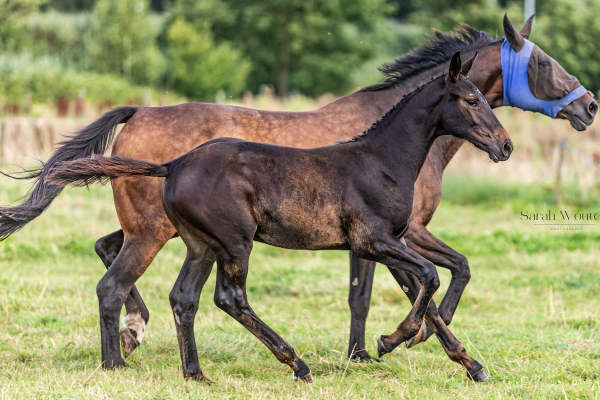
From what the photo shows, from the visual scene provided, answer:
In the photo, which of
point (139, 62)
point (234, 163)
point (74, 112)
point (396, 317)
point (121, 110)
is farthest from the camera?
point (139, 62)

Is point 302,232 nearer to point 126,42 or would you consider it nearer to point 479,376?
point 479,376

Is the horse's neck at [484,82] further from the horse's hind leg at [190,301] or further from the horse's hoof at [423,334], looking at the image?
the horse's hind leg at [190,301]

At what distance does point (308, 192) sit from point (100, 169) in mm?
1279

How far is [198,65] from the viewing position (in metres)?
31.5

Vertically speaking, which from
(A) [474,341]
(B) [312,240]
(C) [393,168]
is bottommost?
(A) [474,341]

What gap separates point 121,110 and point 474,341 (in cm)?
334

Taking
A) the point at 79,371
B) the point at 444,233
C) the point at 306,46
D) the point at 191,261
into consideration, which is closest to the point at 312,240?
the point at 191,261

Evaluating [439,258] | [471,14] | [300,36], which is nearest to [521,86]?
[439,258]

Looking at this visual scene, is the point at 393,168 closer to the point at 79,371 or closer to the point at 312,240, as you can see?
the point at 312,240

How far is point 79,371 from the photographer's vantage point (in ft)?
14.8

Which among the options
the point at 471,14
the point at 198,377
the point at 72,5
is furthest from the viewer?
the point at 72,5

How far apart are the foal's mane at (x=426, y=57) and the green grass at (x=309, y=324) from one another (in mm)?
2136

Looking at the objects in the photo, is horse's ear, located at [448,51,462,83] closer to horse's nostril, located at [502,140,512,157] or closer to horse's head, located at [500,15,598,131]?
horse's nostril, located at [502,140,512,157]

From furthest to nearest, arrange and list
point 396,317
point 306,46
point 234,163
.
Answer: point 306,46 → point 396,317 → point 234,163
